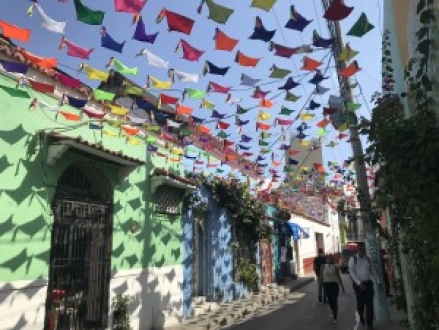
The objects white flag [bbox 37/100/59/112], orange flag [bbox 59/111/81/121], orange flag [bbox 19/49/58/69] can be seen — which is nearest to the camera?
orange flag [bbox 19/49/58/69]

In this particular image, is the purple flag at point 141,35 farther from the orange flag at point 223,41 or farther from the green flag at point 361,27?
the green flag at point 361,27

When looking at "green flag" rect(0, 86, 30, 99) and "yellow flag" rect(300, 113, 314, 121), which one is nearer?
"green flag" rect(0, 86, 30, 99)

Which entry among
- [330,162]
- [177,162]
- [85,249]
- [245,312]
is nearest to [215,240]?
[245,312]

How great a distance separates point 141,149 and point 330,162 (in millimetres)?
7295

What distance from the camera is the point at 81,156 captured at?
7.92 metres

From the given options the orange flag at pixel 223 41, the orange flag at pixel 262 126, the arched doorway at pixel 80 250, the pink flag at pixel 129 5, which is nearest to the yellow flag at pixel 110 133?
the arched doorway at pixel 80 250

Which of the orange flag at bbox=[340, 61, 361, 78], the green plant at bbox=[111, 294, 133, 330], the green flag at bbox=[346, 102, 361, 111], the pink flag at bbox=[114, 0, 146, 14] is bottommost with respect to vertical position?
the green plant at bbox=[111, 294, 133, 330]

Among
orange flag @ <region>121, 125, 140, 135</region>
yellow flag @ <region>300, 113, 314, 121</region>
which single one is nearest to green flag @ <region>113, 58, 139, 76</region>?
orange flag @ <region>121, 125, 140, 135</region>

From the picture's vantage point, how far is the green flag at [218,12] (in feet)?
16.3

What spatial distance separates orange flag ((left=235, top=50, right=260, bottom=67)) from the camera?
6637 millimetres

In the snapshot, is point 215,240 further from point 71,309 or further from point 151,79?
point 151,79

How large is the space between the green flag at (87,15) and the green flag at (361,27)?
10.6 feet

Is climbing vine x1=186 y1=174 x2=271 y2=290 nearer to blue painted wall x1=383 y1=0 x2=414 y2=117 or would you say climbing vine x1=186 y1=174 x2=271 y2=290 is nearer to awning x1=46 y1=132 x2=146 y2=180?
awning x1=46 y1=132 x2=146 y2=180

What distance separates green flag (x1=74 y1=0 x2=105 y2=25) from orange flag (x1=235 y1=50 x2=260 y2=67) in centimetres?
229
